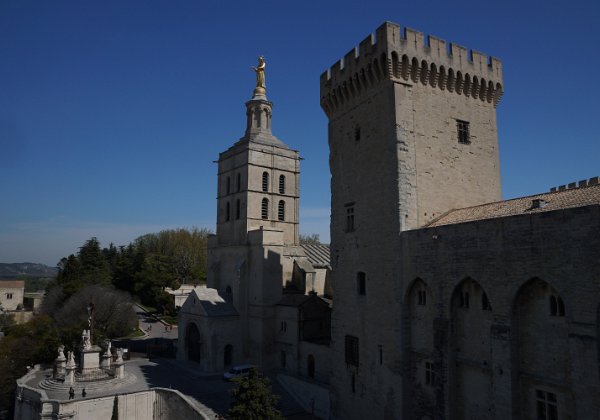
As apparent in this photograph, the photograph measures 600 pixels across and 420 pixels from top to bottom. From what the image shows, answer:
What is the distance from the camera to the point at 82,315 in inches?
1831

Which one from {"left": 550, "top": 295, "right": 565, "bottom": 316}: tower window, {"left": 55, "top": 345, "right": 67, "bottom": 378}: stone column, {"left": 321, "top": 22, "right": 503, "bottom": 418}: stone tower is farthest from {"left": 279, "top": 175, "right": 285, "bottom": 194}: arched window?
{"left": 550, "top": 295, "right": 565, "bottom": 316}: tower window

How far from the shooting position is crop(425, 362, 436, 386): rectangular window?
1877 cm

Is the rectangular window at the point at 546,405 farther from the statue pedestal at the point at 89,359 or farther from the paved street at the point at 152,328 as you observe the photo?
the paved street at the point at 152,328

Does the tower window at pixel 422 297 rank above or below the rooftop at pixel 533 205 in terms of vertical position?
below

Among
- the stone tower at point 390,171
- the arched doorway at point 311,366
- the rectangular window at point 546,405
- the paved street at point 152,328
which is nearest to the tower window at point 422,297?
the stone tower at point 390,171

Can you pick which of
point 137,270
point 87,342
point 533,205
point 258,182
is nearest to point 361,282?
point 533,205

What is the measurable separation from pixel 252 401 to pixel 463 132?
1610cm

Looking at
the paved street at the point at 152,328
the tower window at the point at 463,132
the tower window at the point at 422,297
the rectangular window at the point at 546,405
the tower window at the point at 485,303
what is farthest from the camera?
the paved street at the point at 152,328

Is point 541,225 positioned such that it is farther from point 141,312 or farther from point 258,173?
point 141,312

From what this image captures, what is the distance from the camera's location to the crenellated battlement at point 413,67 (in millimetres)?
21578

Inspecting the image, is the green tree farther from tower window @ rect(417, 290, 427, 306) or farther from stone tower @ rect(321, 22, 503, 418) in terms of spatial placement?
tower window @ rect(417, 290, 427, 306)

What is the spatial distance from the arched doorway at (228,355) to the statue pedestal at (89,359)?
898 cm

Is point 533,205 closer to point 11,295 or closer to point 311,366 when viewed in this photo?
point 311,366

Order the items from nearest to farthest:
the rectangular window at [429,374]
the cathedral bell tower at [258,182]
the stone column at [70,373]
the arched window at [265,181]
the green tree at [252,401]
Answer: the rectangular window at [429,374] < the green tree at [252,401] < the stone column at [70,373] < the cathedral bell tower at [258,182] < the arched window at [265,181]
